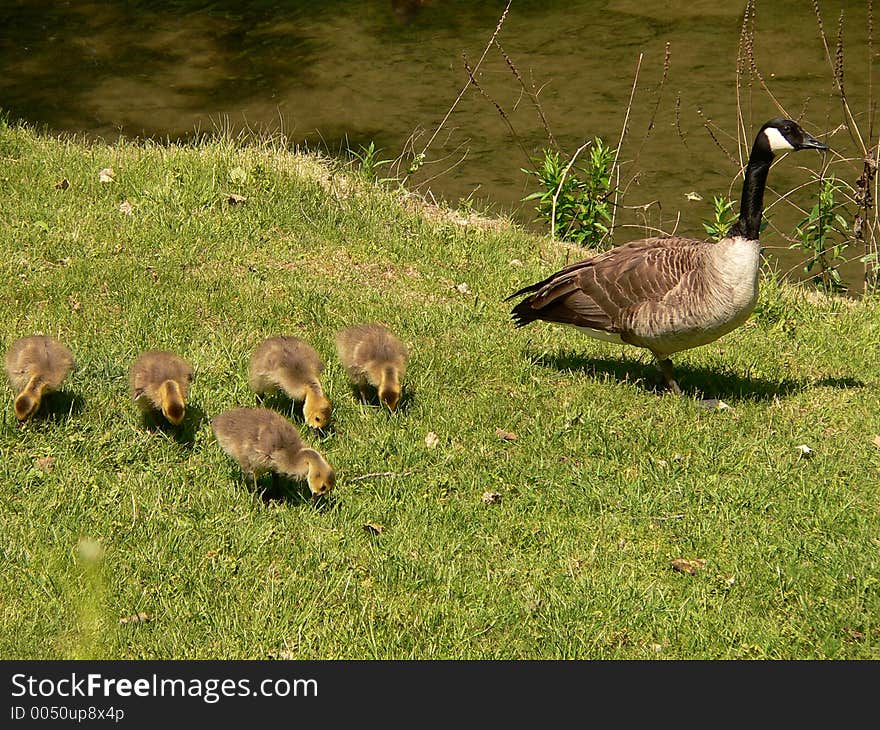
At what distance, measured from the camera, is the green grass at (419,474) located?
4965 millimetres

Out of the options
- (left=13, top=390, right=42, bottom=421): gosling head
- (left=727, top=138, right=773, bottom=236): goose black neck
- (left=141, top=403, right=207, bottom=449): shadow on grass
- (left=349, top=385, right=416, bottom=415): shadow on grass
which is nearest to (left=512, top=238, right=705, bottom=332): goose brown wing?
(left=727, top=138, right=773, bottom=236): goose black neck

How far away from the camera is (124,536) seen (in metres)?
5.41

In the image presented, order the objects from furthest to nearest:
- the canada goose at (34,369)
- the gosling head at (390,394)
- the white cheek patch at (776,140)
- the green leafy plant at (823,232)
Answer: the green leafy plant at (823,232) < the white cheek patch at (776,140) < the gosling head at (390,394) < the canada goose at (34,369)

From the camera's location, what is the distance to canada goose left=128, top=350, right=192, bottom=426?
5805 mm

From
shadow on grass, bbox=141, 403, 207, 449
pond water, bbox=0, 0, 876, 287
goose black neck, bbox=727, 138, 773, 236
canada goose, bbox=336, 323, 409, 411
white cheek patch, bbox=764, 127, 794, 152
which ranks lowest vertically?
pond water, bbox=0, 0, 876, 287

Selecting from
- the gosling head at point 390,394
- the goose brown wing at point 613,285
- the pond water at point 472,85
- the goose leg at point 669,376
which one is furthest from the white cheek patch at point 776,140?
the pond water at point 472,85

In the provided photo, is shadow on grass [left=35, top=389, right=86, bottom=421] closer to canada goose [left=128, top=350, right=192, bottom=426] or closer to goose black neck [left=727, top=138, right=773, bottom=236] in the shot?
canada goose [left=128, top=350, right=192, bottom=426]

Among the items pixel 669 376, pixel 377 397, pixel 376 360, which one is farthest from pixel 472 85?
pixel 376 360

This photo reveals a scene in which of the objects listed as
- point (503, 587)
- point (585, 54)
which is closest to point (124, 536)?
point (503, 587)

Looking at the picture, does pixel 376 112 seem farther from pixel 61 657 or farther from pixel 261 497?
pixel 61 657

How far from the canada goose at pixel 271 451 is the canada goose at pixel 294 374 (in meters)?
0.49

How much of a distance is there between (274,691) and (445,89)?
11974 mm

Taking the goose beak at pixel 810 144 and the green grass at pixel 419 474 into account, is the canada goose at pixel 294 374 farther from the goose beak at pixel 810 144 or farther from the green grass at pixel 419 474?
the goose beak at pixel 810 144

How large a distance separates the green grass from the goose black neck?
1.09 metres
